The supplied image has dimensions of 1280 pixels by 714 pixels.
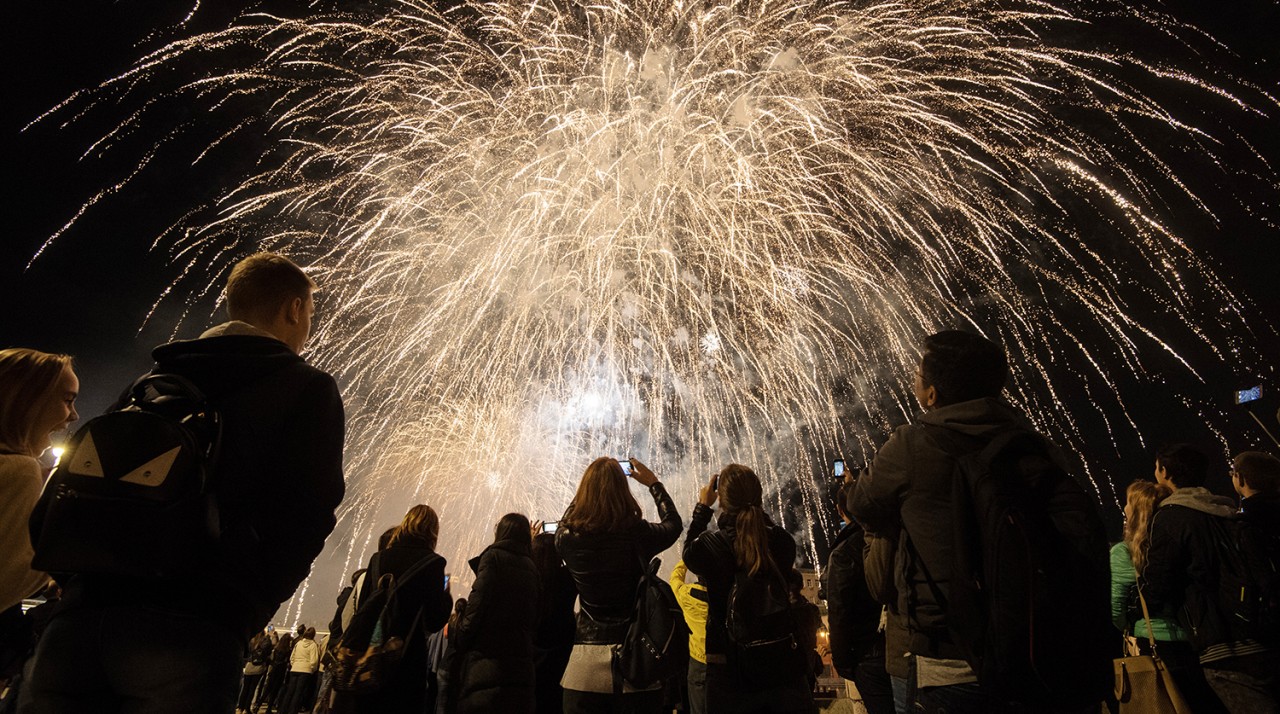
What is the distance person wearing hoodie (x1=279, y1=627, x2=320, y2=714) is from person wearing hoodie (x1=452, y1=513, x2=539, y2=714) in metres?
10.6

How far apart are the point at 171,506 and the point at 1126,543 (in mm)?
6653

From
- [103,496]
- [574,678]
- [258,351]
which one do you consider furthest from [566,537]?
[103,496]

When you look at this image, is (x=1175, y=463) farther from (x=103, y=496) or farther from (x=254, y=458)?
(x=103, y=496)

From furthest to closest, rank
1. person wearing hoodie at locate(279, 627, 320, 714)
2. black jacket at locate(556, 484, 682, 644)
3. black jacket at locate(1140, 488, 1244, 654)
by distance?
person wearing hoodie at locate(279, 627, 320, 714) < black jacket at locate(556, 484, 682, 644) < black jacket at locate(1140, 488, 1244, 654)

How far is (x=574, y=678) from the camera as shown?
Result: 4684 mm

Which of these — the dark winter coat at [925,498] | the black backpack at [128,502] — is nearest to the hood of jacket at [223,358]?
the black backpack at [128,502]

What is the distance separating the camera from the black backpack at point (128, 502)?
1.93 metres

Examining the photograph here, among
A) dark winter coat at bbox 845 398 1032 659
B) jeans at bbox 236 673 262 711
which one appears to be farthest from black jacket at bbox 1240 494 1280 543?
jeans at bbox 236 673 262 711

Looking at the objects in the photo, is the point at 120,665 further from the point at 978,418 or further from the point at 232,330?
the point at 978,418

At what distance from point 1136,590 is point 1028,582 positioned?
440 centimetres

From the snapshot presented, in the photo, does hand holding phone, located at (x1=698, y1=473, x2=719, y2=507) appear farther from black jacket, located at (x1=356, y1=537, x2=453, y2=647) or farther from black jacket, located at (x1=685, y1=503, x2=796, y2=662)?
black jacket, located at (x1=356, y1=537, x2=453, y2=647)

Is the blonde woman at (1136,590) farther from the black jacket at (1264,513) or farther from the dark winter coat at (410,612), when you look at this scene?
the dark winter coat at (410,612)

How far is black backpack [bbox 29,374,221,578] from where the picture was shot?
1.93 meters

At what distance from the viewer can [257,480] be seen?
225 centimetres
